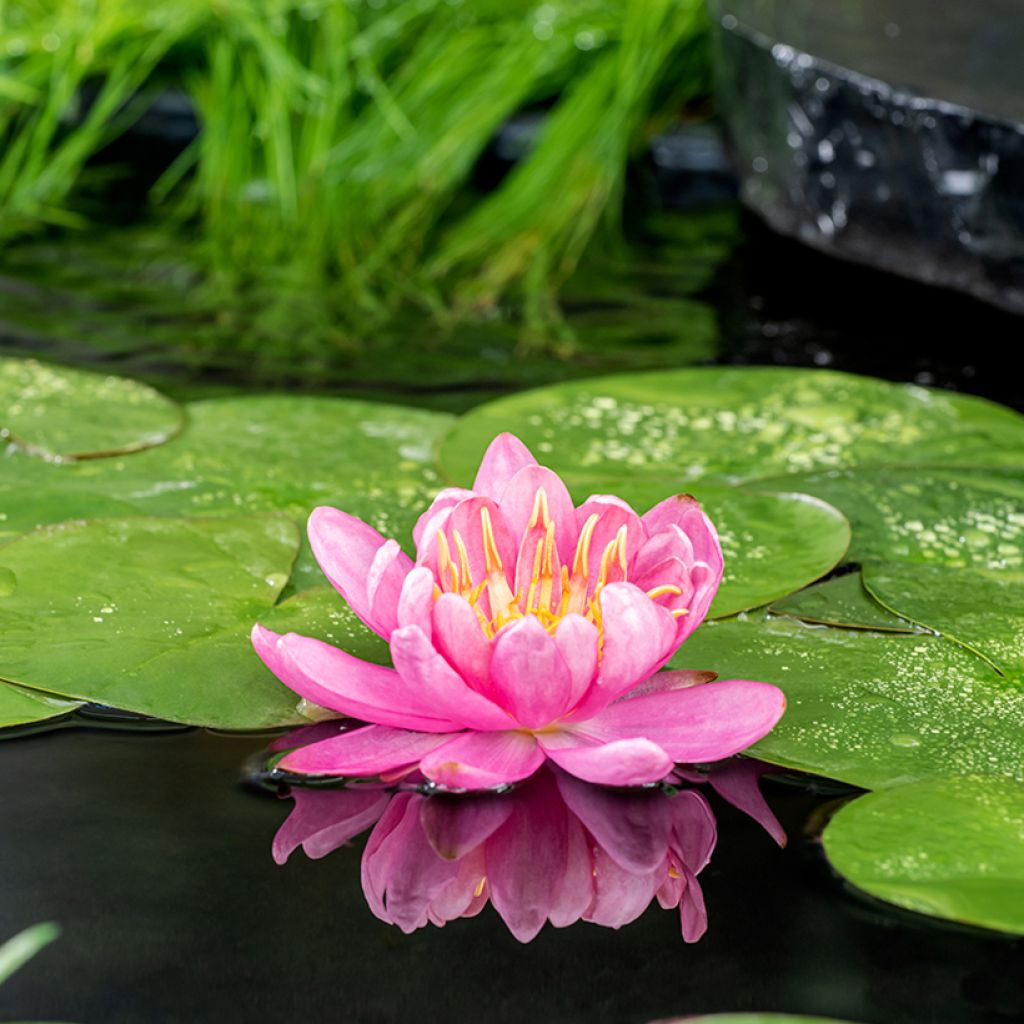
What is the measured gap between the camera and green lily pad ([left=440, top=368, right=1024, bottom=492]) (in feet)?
4.37

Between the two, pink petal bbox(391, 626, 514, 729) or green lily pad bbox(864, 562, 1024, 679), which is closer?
pink petal bbox(391, 626, 514, 729)

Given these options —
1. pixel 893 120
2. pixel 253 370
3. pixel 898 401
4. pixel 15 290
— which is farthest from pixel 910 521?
pixel 15 290

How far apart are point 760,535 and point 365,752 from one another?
43 centimetres

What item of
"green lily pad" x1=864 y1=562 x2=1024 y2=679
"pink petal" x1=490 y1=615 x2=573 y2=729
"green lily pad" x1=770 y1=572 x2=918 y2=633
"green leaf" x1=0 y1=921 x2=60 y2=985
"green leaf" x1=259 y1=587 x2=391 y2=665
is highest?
"pink petal" x1=490 y1=615 x2=573 y2=729

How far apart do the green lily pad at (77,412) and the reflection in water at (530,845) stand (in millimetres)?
593

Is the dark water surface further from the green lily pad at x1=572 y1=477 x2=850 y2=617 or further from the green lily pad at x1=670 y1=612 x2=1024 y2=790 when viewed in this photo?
the green lily pad at x1=572 y1=477 x2=850 y2=617

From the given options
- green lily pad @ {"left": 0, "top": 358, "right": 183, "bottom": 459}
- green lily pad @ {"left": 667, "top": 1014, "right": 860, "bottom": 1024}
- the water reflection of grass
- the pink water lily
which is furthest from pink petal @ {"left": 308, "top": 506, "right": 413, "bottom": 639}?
the water reflection of grass

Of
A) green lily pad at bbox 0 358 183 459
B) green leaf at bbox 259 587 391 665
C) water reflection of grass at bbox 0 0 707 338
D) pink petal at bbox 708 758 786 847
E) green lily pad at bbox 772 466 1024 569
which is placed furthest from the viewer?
water reflection of grass at bbox 0 0 707 338

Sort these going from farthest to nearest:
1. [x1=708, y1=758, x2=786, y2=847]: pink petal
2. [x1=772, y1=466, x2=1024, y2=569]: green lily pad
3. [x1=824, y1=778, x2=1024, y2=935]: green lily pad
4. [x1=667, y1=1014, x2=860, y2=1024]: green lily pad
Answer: [x1=772, y1=466, x2=1024, y2=569]: green lily pad, [x1=708, y1=758, x2=786, y2=847]: pink petal, [x1=824, y1=778, x2=1024, y2=935]: green lily pad, [x1=667, y1=1014, x2=860, y2=1024]: green lily pad

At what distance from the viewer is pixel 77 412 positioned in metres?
1.41

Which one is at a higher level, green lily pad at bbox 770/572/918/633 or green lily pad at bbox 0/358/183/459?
green lily pad at bbox 770/572/918/633

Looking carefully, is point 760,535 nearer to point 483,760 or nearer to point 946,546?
point 946,546

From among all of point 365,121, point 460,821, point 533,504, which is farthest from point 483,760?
point 365,121

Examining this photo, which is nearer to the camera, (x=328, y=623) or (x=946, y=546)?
(x=328, y=623)
